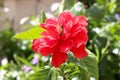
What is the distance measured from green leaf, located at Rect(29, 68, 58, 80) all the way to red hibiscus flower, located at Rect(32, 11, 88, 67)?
0.09 m

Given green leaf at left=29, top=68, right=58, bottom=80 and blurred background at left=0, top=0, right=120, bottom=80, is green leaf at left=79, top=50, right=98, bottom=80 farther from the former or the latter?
blurred background at left=0, top=0, right=120, bottom=80

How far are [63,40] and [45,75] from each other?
0.15 meters

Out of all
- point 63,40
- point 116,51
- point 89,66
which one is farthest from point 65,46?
point 116,51

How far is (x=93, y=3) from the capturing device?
2113mm

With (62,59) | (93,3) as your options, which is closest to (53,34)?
(62,59)

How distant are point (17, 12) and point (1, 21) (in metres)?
0.20

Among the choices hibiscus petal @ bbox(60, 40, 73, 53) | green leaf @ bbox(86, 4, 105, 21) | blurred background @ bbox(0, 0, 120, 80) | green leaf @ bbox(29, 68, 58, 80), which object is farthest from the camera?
green leaf @ bbox(86, 4, 105, 21)

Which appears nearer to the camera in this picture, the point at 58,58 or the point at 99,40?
the point at 58,58

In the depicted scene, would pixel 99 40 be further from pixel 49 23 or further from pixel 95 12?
pixel 49 23

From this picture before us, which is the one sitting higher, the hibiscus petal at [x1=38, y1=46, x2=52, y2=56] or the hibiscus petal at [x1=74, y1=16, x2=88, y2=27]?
the hibiscus petal at [x1=74, y1=16, x2=88, y2=27]

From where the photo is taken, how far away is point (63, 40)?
983mm

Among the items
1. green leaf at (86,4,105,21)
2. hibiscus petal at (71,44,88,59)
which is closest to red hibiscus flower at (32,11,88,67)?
hibiscus petal at (71,44,88,59)

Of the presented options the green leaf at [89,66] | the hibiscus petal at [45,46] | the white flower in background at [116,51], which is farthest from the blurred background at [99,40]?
the hibiscus petal at [45,46]

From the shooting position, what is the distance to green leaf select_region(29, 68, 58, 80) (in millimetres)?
1070
